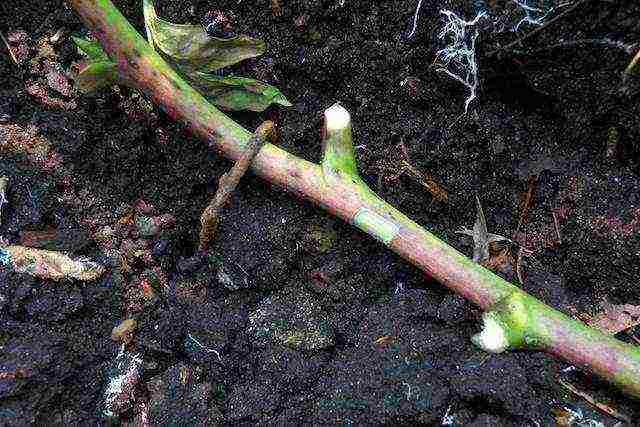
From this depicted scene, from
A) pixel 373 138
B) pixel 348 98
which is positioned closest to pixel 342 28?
pixel 348 98

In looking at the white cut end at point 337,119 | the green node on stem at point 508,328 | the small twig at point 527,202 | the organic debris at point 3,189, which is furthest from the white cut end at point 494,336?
the organic debris at point 3,189

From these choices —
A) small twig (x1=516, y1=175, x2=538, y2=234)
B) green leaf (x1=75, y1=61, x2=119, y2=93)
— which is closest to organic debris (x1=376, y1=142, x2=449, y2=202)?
small twig (x1=516, y1=175, x2=538, y2=234)

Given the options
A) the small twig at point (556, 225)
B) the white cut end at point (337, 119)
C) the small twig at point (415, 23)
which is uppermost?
the small twig at point (415, 23)

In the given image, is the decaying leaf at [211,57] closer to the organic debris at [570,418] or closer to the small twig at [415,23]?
the small twig at [415,23]

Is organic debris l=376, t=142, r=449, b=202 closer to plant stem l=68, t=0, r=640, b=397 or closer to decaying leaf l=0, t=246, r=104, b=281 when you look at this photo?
plant stem l=68, t=0, r=640, b=397

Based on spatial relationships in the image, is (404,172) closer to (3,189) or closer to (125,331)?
(125,331)

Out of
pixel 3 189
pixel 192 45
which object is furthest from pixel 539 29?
pixel 3 189
